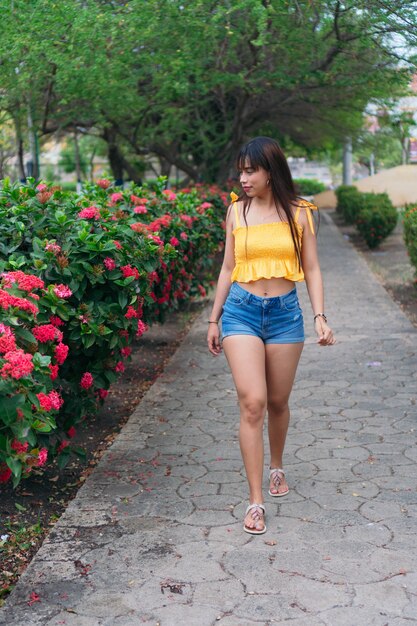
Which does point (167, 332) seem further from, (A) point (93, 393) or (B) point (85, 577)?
(B) point (85, 577)

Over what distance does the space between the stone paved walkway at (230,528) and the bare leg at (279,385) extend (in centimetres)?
30

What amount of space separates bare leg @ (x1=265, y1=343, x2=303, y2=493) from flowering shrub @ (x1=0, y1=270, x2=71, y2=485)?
1.06 m

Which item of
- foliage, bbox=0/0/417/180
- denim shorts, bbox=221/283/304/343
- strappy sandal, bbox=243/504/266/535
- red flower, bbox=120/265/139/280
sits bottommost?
strappy sandal, bbox=243/504/266/535

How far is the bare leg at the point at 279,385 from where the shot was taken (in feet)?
14.2

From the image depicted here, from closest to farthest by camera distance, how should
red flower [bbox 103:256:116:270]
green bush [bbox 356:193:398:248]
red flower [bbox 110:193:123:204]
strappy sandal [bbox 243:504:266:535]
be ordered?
strappy sandal [bbox 243:504:266:535] < red flower [bbox 103:256:116:270] < red flower [bbox 110:193:123:204] < green bush [bbox 356:193:398:248]

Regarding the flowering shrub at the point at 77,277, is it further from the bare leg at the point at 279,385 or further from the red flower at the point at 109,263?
the bare leg at the point at 279,385

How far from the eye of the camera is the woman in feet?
13.8

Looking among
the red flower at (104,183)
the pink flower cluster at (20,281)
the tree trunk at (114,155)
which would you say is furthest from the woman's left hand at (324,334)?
the tree trunk at (114,155)

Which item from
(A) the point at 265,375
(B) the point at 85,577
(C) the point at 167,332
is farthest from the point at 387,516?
(C) the point at 167,332

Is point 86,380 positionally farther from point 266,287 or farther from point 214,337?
point 266,287

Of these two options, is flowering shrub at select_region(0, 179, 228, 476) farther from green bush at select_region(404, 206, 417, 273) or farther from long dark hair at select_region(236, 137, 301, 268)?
green bush at select_region(404, 206, 417, 273)

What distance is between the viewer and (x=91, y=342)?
4.77m

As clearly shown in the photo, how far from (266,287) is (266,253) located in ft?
0.56

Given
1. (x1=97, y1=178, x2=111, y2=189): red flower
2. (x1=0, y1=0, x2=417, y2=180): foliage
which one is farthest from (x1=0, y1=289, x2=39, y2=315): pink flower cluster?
(x1=0, y1=0, x2=417, y2=180): foliage
